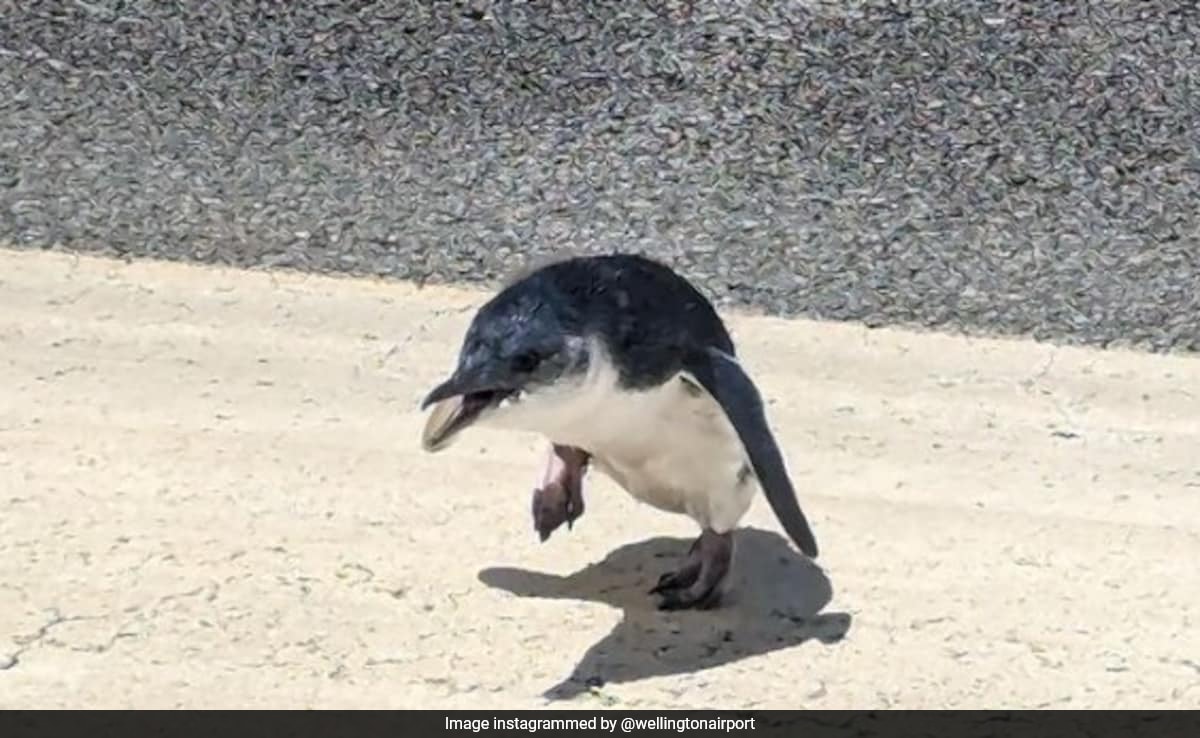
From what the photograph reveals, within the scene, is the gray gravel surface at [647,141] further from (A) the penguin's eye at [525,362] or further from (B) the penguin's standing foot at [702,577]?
(A) the penguin's eye at [525,362]

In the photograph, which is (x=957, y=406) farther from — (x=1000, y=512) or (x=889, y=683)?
(x=889, y=683)

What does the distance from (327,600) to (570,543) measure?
1.52 feet

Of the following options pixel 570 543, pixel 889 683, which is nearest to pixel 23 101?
pixel 570 543

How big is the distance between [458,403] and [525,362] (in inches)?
4.3

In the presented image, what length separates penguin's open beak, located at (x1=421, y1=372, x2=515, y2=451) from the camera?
2.87 meters

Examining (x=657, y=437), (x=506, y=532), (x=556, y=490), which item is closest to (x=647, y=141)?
(x=506, y=532)

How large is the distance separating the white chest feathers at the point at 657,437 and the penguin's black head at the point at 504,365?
0.03 meters

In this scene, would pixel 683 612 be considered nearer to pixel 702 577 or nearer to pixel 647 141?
pixel 702 577

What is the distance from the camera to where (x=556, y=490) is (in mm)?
3334

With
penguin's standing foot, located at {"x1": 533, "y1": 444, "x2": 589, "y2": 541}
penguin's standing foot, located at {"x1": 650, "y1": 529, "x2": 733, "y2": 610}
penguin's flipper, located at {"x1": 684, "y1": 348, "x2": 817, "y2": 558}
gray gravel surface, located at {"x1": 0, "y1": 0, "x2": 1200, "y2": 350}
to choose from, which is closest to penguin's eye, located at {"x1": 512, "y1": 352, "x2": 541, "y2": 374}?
penguin's flipper, located at {"x1": 684, "y1": 348, "x2": 817, "y2": 558}

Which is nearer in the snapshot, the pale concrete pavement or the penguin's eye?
the penguin's eye

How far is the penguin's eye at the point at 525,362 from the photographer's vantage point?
114 inches
